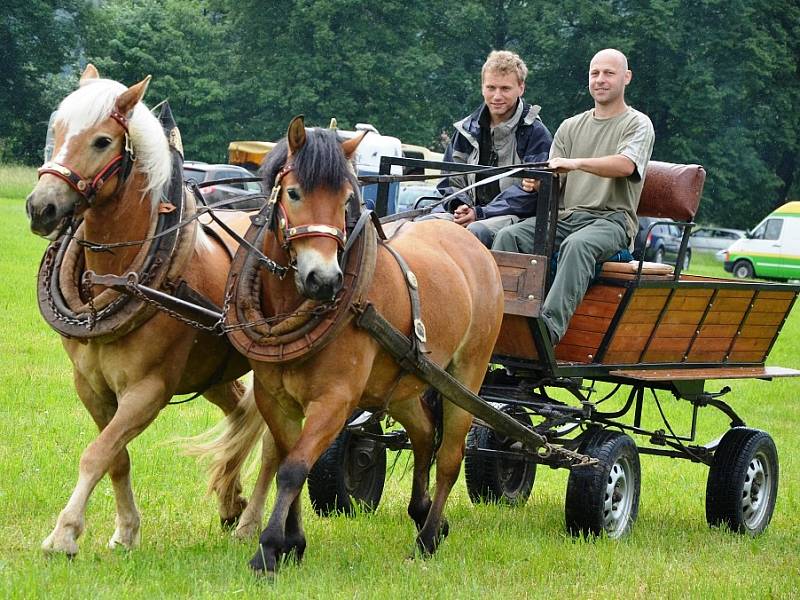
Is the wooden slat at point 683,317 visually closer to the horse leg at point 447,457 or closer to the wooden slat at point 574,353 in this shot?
the wooden slat at point 574,353

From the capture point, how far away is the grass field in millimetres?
4758

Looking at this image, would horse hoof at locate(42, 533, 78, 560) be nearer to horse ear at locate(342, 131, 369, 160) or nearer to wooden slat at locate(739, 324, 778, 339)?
horse ear at locate(342, 131, 369, 160)

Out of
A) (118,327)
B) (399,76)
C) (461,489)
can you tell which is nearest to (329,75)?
(399,76)

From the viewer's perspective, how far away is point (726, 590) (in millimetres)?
5332

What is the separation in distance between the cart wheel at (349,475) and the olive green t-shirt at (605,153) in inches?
70.3

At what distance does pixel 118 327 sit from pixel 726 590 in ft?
9.67

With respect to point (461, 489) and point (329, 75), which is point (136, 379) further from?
point (329, 75)

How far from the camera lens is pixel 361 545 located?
5.88m

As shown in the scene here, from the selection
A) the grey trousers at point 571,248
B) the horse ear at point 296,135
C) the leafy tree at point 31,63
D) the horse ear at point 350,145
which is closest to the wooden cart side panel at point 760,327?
the grey trousers at point 571,248

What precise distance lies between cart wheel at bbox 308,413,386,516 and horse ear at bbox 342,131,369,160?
6.30ft

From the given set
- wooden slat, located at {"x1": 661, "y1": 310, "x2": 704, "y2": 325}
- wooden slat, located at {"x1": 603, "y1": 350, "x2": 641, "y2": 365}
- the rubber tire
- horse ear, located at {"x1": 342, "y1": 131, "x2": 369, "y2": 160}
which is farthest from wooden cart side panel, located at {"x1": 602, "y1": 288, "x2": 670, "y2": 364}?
the rubber tire

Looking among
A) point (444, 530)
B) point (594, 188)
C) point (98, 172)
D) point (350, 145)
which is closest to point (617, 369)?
point (594, 188)

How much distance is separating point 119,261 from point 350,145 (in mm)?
1134

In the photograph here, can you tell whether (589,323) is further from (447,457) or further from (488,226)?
(447,457)
